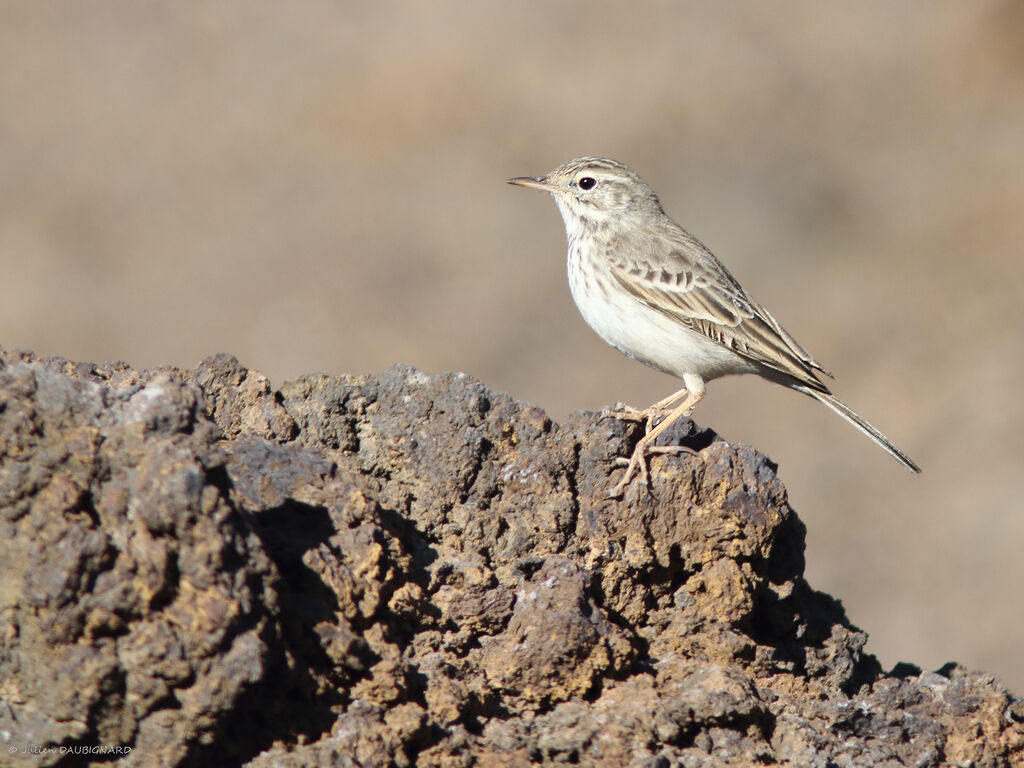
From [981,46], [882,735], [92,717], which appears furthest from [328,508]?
[981,46]

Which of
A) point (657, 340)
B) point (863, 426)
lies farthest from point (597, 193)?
point (863, 426)

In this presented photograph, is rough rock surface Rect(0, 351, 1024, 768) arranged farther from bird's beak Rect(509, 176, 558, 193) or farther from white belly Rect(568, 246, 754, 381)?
bird's beak Rect(509, 176, 558, 193)

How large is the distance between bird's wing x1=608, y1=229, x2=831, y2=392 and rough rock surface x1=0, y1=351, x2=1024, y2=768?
5.56ft

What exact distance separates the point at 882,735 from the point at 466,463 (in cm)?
192

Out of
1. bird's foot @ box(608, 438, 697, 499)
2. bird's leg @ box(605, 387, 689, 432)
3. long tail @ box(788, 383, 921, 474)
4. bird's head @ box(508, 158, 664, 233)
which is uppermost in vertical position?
bird's head @ box(508, 158, 664, 233)

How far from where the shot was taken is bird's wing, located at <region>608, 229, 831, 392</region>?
700 centimetres

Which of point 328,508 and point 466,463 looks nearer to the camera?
point 328,508

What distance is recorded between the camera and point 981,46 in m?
20.6

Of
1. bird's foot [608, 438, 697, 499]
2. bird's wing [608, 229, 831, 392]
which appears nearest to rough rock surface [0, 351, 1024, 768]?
bird's foot [608, 438, 697, 499]

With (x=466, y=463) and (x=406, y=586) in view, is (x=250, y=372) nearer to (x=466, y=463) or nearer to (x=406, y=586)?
(x=466, y=463)

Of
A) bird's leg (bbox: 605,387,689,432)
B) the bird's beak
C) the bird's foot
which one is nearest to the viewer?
the bird's foot

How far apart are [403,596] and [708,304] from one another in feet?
11.9

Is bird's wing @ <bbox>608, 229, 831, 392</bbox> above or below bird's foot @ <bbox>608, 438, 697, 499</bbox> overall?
above

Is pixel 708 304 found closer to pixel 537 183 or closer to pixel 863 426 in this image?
pixel 863 426
